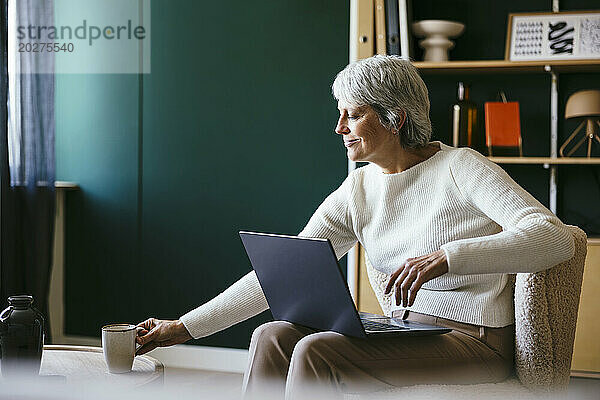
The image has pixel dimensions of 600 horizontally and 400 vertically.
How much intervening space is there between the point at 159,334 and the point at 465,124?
5.84 ft

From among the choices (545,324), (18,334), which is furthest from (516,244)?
(18,334)

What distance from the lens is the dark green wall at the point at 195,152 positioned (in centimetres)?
353

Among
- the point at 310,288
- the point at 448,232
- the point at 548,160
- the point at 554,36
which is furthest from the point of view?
the point at 554,36

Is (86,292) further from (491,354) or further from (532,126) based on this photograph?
(491,354)

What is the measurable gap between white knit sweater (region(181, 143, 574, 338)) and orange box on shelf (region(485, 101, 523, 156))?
129 cm

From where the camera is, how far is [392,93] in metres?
1.90

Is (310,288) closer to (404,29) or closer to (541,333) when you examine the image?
(541,333)

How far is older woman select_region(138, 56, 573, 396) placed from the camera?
160cm

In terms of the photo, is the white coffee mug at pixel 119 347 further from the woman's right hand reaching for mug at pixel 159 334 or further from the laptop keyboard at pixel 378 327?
the laptop keyboard at pixel 378 327

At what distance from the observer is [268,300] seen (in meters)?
1.78

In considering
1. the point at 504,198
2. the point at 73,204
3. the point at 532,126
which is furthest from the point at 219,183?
the point at 504,198

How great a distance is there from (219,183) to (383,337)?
2.12 metres

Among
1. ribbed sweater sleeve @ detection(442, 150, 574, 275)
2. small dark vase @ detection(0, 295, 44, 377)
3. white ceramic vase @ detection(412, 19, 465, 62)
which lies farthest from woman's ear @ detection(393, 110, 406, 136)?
white ceramic vase @ detection(412, 19, 465, 62)

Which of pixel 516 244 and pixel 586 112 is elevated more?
pixel 586 112
